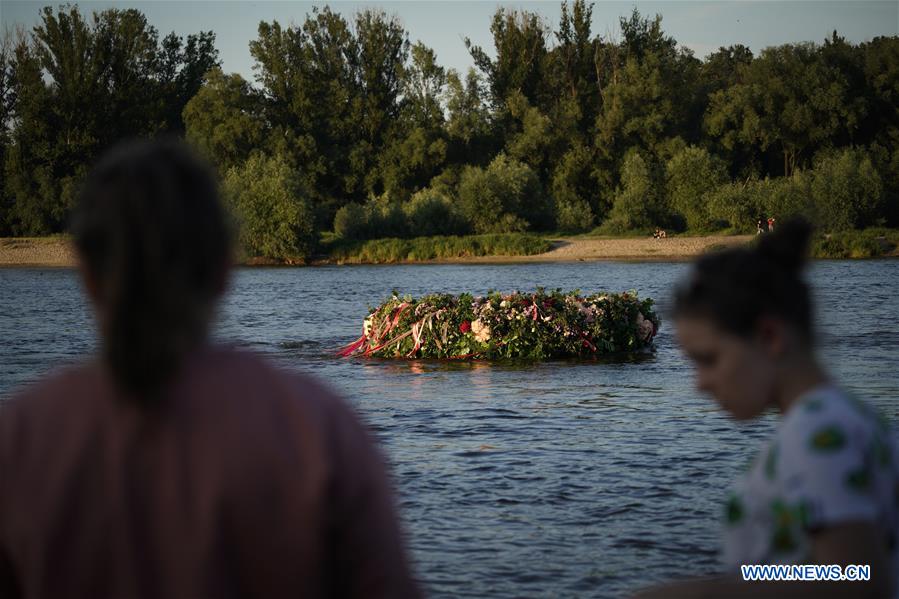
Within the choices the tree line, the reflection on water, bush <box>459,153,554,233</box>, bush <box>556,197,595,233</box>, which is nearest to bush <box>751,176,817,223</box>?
the tree line

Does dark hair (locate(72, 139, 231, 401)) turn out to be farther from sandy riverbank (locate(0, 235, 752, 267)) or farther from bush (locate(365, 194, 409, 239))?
bush (locate(365, 194, 409, 239))

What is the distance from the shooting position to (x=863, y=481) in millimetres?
2367

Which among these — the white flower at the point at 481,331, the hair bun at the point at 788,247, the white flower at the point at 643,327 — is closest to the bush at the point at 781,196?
the white flower at the point at 643,327

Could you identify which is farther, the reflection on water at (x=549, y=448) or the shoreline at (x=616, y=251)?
the shoreline at (x=616, y=251)

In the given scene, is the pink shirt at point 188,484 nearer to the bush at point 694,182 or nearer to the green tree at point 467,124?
the bush at point 694,182

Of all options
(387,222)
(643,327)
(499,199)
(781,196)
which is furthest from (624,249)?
(643,327)

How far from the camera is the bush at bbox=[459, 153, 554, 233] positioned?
81250mm

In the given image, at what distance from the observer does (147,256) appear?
1.91 m

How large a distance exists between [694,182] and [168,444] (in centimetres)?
8033

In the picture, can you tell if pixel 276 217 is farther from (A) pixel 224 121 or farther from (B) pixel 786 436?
(B) pixel 786 436

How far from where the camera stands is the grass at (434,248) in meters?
76.5

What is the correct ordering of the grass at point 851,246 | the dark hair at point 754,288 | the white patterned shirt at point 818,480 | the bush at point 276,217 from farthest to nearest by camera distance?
1. the bush at point 276,217
2. the grass at point 851,246
3. the dark hair at point 754,288
4. the white patterned shirt at point 818,480

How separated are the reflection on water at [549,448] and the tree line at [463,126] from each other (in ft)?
169

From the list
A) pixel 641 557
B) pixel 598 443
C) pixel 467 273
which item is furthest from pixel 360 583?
pixel 467 273
